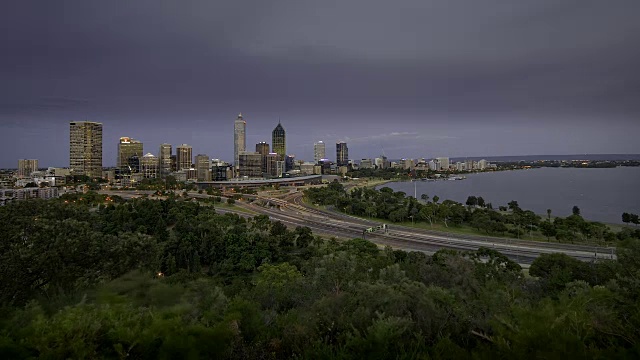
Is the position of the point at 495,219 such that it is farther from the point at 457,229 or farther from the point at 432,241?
the point at 432,241

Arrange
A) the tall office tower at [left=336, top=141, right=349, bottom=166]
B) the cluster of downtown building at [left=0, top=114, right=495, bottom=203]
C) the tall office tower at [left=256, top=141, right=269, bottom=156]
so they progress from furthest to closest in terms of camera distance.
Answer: the tall office tower at [left=336, top=141, right=349, bottom=166] < the tall office tower at [left=256, top=141, right=269, bottom=156] < the cluster of downtown building at [left=0, top=114, right=495, bottom=203]

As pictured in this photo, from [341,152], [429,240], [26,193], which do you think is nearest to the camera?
[429,240]

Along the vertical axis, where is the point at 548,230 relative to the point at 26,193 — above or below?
below

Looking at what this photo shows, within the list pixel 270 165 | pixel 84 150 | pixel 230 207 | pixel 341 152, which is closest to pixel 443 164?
pixel 341 152

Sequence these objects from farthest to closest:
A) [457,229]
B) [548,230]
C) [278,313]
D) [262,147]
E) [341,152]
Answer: [341,152], [262,147], [457,229], [548,230], [278,313]

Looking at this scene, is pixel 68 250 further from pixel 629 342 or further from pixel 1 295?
pixel 629 342

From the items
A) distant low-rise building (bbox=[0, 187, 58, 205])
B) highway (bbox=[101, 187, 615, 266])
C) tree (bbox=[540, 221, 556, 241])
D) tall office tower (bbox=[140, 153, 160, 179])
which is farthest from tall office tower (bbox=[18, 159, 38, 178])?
tree (bbox=[540, 221, 556, 241])

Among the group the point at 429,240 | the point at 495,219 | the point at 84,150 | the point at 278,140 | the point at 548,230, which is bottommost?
the point at 429,240

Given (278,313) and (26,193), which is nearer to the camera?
(278,313)

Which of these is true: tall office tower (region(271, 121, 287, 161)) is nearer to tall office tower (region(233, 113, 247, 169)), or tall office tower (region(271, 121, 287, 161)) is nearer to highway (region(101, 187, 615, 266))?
tall office tower (region(233, 113, 247, 169))
